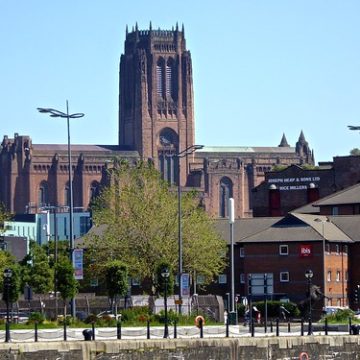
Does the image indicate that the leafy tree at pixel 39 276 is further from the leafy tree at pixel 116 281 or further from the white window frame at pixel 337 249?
the leafy tree at pixel 116 281

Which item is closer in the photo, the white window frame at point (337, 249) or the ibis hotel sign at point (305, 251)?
the ibis hotel sign at point (305, 251)

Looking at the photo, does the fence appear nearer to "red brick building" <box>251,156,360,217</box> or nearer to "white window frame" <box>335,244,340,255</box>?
"white window frame" <box>335,244,340,255</box>

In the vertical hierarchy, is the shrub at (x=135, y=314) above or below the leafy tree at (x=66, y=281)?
below

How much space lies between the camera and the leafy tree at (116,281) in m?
87.4

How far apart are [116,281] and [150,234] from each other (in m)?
22.6

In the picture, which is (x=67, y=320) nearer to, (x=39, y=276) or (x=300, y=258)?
(x=39, y=276)

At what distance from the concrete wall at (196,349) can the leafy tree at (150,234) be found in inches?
1548

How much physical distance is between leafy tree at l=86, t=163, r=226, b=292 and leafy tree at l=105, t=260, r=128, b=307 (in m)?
17.9

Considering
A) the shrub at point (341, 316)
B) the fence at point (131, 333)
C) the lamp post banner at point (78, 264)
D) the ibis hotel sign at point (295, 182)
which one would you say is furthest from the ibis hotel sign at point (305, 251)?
the ibis hotel sign at point (295, 182)

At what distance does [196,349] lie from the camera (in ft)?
199

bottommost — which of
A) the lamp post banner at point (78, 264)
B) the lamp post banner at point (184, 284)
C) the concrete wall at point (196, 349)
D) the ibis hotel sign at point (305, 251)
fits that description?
the concrete wall at point (196, 349)

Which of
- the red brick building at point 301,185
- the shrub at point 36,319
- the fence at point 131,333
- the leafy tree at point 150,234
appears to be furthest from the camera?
the red brick building at point 301,185

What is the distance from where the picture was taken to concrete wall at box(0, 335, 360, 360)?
54125 mm

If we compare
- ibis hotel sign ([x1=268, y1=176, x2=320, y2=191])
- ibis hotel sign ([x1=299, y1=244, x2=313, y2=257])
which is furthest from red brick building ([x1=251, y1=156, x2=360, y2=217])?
ibis hotel sign ([x1=299, y1=244, x2=313, y2=257])
